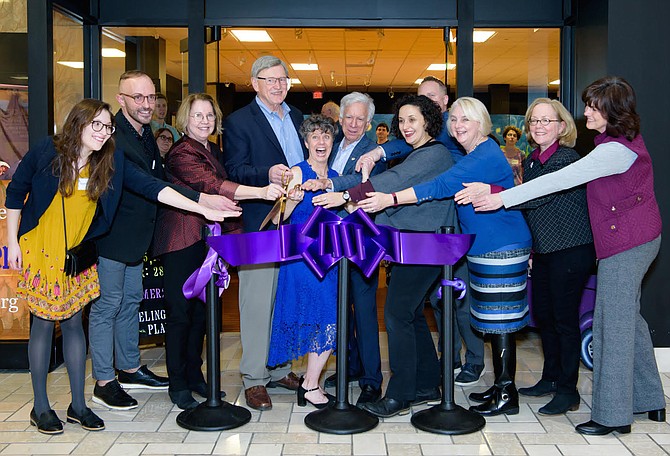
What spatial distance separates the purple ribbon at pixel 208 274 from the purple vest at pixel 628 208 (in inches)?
73.2

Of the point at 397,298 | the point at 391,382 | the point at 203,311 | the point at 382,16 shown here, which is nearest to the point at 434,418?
the point at 391,382

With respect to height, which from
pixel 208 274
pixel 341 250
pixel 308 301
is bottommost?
pixel 308 301

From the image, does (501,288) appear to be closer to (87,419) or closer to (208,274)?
(208,274)

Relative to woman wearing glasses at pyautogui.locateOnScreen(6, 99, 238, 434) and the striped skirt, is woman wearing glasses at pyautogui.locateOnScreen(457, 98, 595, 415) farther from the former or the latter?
woman wearing glasses at pyautogui.locateOnScreen(6, 99, 238, 434)

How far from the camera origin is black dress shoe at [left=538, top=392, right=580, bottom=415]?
3949mm

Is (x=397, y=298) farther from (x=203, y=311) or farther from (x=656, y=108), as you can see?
(x=656, y=108)

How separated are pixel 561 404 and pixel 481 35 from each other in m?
3.00

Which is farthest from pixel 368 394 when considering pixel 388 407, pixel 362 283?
pixel 362 283

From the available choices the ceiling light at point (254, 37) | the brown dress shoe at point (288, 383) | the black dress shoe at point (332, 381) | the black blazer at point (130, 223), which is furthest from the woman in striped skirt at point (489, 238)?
the ceiling light at point (254, 37)

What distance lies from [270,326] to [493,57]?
3006mm

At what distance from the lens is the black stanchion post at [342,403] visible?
12.2ft

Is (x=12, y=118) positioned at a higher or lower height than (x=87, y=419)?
higher

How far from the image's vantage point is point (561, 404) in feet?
13.0

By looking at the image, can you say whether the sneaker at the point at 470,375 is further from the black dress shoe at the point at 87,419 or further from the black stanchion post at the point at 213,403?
the black dress shoe at the point at 87,419
